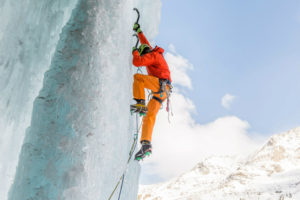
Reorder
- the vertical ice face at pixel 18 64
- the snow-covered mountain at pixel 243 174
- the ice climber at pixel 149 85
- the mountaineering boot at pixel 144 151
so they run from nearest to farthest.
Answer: the vertical ice face at pixel 18 64
the mountaineering boot at pixel 144 151
the ice climber at pixel 149 85
the snow-covered mountain at pixel 243 174

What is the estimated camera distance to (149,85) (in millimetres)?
4379

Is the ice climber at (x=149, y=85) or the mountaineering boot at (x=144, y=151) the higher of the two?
the ice climber at (x=149, y=85)

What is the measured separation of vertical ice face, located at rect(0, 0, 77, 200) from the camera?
339 cm

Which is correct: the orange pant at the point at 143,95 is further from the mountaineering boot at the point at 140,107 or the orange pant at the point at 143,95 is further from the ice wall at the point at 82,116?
the ice wall at the point at 82,116

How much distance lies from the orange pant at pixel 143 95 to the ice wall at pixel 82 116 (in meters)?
0.20

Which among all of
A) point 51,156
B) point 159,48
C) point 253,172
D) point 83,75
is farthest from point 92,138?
point 253,172

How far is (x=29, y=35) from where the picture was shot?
145 inches

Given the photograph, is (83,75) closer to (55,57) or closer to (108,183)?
(55,57)

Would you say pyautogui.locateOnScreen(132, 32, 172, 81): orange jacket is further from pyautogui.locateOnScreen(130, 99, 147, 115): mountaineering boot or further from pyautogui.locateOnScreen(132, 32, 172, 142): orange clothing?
Result: pyautogui.locateOnScreen(130, 99, 147, 115): mountaineering boot

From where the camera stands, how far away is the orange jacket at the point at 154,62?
14.0ft

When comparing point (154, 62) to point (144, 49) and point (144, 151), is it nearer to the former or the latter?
point (144, 49)

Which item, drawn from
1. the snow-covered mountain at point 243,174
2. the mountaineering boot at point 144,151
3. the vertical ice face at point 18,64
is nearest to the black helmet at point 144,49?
the vertical ice face at point 18,64

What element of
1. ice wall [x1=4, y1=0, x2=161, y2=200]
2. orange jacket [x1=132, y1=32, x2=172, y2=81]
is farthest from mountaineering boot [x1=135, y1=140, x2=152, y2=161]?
orange jacket [x1=132, y1=32, x2=172, y2=81]

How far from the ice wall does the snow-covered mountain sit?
13.9m
